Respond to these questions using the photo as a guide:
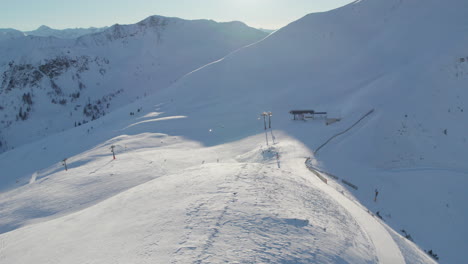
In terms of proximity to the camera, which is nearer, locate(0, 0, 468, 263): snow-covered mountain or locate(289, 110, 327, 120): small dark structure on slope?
locate(0, 0, 468, 263): snow-covered mountain

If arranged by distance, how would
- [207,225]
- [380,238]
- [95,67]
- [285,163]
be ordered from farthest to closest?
[95,67]
[285,163]
[380,238]
[207,225]

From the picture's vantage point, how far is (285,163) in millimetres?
19266

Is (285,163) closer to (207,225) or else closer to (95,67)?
(207,225)

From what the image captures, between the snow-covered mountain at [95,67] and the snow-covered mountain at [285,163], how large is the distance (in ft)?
192

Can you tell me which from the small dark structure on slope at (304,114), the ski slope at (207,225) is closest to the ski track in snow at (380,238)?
the ski slope at (207,225)

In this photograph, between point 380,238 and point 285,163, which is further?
point 285,163

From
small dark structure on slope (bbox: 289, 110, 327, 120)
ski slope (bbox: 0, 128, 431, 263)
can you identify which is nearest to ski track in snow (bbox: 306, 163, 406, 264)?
ski slope (bbox: 0, 128, 431, 263)

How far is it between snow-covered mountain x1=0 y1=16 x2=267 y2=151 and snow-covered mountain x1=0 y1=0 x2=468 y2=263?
58.5 metres

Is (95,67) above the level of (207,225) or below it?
above

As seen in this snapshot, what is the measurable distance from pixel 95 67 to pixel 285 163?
126052 millimetres

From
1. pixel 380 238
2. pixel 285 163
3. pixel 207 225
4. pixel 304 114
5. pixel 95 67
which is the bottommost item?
pixel 380 238

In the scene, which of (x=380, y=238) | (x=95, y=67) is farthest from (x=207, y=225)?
(x=95, y=67)

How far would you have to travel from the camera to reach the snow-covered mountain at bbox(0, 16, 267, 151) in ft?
320

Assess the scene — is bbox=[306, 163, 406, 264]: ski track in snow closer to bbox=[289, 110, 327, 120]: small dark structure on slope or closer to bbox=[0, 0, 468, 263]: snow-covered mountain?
bbox=[0, 0, 468, 263]: snow-covered mountain
